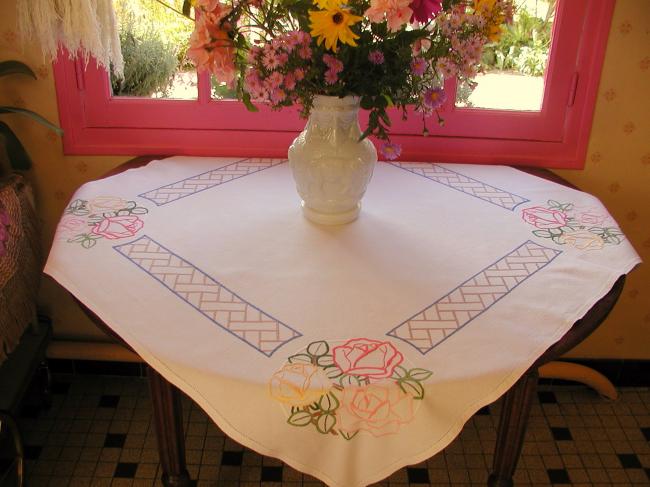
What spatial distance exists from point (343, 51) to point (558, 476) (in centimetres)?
138

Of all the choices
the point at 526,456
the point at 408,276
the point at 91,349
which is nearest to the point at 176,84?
the point at 91,349

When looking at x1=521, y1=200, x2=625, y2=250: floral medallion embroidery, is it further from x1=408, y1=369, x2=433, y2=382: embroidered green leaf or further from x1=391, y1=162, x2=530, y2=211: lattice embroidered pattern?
x1=408, y1=369, x2=433, y2=382: embroidered green leaf

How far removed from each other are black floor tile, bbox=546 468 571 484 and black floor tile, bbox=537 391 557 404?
0.97ft

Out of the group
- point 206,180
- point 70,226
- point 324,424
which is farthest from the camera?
point 206,180

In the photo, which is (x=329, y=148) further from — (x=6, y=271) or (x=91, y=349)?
(x=91, y=349)

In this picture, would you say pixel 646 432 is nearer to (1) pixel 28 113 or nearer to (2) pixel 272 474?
(2) pixel 272 474

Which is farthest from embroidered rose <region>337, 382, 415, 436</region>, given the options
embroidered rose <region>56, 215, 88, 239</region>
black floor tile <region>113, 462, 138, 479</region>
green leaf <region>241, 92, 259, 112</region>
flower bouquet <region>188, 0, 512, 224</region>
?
black floor tile <region>113, 462, 138, 479</region>

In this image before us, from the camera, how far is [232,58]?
1270mm

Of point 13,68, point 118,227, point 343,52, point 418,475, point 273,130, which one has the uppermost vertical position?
point 343,52

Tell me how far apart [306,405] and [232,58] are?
2.19 feet

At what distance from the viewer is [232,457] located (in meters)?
1.95

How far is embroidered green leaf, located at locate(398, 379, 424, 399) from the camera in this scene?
1.02 meters

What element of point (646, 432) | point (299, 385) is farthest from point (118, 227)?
point (646, 432)

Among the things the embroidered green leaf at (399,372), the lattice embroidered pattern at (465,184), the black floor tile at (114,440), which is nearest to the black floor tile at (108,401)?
the black floor tile at (114,440)
